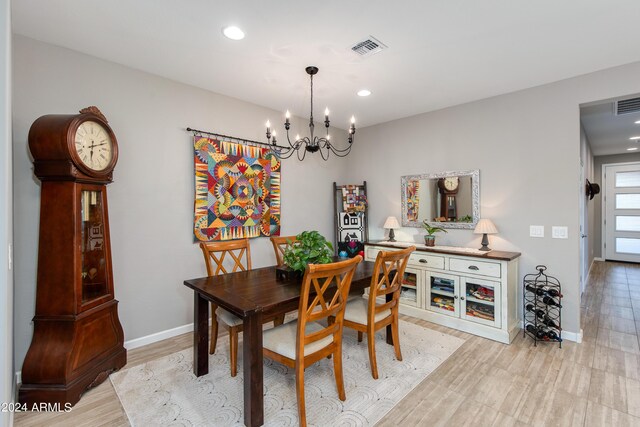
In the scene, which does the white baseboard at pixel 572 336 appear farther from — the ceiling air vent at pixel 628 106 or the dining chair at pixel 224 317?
the dining chair at pixel 224 317

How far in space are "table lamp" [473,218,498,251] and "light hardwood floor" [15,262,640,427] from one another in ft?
3.21

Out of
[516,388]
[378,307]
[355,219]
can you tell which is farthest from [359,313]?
[355,219]

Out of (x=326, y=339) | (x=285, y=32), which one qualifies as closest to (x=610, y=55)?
(x=285, y=32)

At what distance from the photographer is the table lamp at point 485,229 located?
331 cm

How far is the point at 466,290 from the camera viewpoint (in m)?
Result: 3.23

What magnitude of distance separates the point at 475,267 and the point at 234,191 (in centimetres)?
277

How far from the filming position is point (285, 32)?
220 cm

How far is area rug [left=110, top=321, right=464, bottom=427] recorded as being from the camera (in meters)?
1.89

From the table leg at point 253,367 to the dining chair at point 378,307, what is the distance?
0.88 m

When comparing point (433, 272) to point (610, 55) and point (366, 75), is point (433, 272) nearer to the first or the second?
point (366, 75)

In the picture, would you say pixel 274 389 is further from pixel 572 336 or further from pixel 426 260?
pixel 572 336

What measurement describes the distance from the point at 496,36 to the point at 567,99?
1.34 metres

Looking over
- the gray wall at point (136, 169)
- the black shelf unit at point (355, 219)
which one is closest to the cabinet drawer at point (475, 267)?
the black shelf unit at point (355, 219)

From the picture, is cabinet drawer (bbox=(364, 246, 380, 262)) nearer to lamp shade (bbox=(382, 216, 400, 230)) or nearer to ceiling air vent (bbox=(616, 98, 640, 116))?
lamp shade (bbox=(382, 216, 400, 230))
